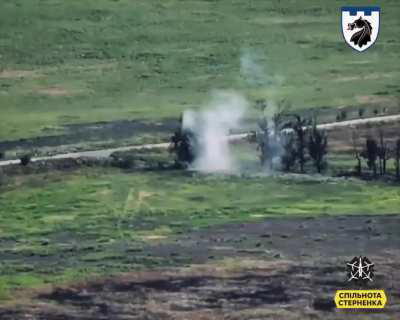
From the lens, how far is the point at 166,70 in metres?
99.4

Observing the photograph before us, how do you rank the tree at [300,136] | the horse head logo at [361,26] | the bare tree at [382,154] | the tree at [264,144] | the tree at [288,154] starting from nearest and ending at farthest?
the horse head logo at [361,26], the bare tree at [382,154], the tree at [288,154], the tree at [300,136], the tree at [264,144]

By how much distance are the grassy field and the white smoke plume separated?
3.17 feet

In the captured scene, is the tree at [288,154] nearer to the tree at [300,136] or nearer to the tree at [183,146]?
the tree at [300,136]

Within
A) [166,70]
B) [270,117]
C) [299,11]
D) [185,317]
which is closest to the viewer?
[185,317]

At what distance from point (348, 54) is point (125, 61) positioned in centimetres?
1333

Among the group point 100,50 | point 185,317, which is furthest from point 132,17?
point 185,317

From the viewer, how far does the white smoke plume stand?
8362cm

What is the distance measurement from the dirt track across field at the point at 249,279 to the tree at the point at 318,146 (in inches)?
356

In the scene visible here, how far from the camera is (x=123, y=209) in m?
76.2

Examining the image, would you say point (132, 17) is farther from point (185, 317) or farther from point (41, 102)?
point (185, 317)

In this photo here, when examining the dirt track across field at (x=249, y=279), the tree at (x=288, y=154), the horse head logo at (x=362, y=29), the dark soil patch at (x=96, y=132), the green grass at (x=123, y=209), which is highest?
the dark soil patch at (x=96, y=132)

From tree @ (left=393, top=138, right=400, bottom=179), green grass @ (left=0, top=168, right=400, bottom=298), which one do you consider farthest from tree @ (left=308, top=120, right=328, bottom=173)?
tree @ (left=393, top=138, right=400, bottom=179)

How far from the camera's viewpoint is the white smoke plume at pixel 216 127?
8362cm

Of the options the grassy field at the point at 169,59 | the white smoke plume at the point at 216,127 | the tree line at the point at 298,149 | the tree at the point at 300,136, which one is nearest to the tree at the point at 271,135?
the tree line at the point at 298,149
